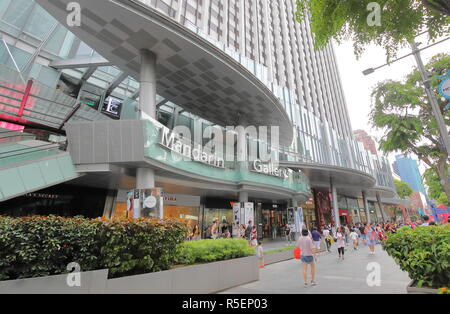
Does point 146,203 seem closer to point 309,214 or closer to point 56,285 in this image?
point 56,285

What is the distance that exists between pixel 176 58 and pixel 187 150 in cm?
602

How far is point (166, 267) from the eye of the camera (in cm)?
646

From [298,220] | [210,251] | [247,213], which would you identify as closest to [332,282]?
[210,251]

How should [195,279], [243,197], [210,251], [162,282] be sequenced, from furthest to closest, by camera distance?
[243,197]
[210,251]
[195,279]
[162,282]

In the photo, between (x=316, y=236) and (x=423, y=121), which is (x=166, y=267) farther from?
(x=423, y=121)

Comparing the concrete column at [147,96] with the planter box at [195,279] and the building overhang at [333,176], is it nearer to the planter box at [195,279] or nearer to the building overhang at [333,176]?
the planter box at [195,279]

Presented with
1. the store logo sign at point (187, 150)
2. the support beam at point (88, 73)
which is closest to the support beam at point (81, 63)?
the support beam at point (88, 73)

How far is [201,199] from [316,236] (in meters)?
13.0

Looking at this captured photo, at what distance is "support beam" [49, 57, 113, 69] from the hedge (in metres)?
16.8

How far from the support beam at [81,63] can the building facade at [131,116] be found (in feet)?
0.34

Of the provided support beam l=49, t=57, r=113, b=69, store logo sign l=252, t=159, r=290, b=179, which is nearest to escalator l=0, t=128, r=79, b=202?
support beam l=49, t=57, r=113, b=69

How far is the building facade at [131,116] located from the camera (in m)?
12.6

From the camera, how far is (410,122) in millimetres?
15234

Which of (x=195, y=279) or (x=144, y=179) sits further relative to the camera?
(x=144, y=179)
